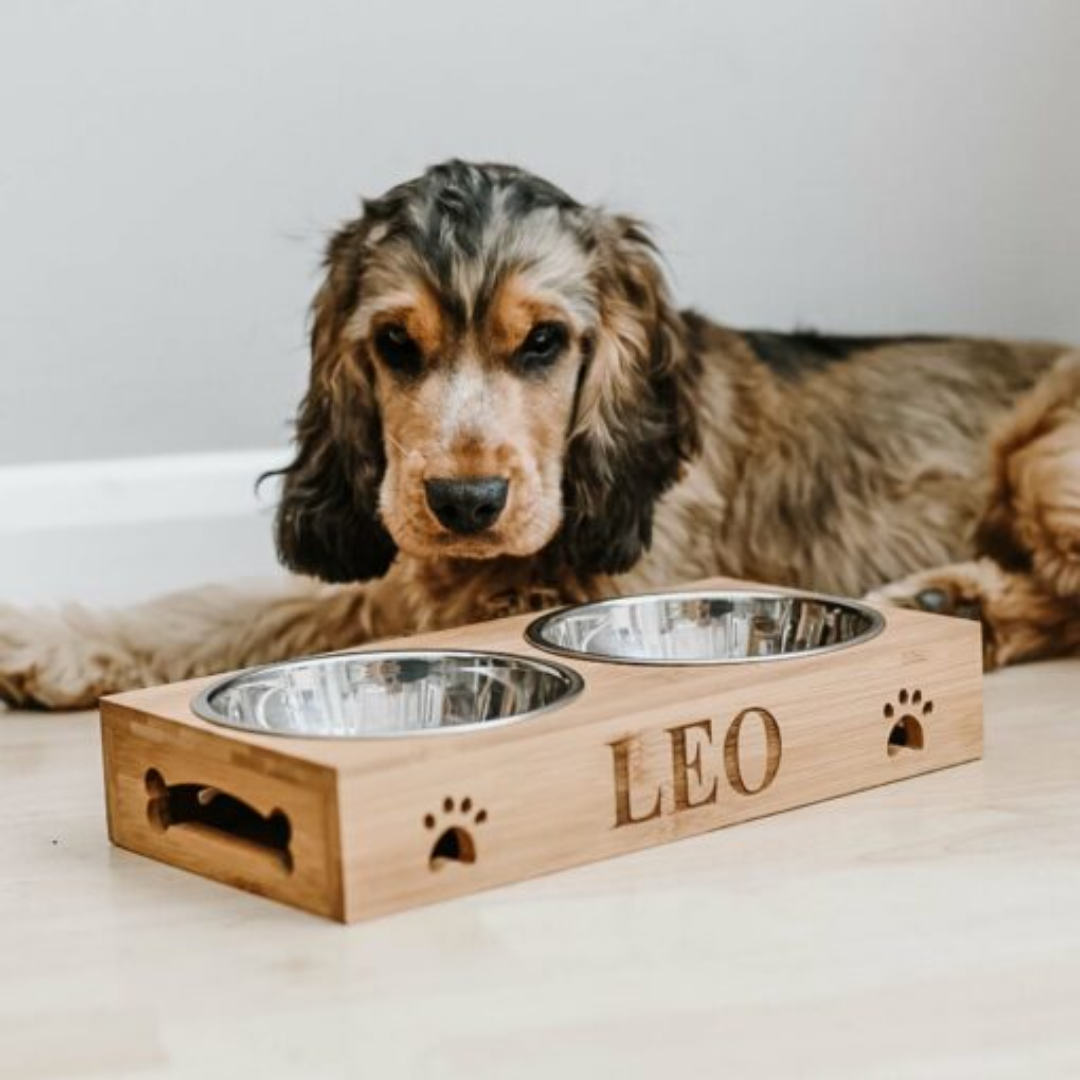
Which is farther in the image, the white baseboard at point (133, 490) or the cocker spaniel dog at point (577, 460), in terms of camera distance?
the white baseboard at point (133, 490)

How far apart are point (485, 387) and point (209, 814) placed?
0.61 m

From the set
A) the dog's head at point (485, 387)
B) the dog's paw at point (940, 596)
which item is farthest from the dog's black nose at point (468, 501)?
the dog's paw at point (940, 596)

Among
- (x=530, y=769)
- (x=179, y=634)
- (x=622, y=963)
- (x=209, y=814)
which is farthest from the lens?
(x=179, y=634)

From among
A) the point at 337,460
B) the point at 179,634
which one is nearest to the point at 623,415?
the point at 337,460

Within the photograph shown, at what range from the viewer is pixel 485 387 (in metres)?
2.38

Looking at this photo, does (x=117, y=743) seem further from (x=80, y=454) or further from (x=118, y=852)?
(x=80, y=454)

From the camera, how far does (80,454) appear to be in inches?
116

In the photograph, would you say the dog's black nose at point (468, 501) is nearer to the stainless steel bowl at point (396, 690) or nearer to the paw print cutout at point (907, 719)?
the stainless steel bowl at point (396, 690)

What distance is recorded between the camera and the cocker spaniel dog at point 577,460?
239cm

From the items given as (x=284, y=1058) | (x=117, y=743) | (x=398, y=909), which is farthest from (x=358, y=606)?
(x=284, y=1058)

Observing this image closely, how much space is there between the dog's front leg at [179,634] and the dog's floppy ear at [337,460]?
73 mm

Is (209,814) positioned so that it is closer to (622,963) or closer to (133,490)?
(622,963)

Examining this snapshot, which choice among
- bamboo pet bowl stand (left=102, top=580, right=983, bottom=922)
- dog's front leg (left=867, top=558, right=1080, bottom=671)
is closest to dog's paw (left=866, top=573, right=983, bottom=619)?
dog's front leg (left=867, top=558, right=1080, bottom=671)

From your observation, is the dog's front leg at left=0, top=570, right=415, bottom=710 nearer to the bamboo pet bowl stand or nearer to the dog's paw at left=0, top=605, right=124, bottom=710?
the dog's paw at left=0, top=605, right=124, bottom=710
